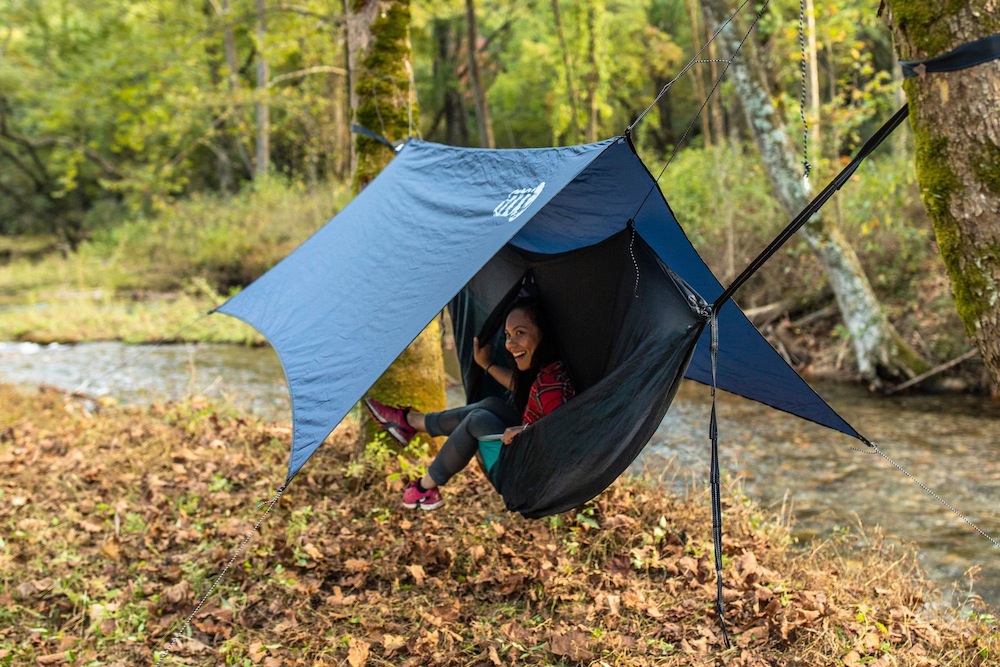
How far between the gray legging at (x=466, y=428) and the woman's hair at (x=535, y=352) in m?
0.11

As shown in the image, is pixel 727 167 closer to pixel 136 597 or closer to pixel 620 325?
pixel 620 325

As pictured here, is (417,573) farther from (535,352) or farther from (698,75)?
(698,75)

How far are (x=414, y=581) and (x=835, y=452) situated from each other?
12.1 ft

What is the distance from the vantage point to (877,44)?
56.5ft

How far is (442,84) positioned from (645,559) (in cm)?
1865


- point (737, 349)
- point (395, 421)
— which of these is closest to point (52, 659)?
point (395, 421)

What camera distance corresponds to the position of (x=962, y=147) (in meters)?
2.41

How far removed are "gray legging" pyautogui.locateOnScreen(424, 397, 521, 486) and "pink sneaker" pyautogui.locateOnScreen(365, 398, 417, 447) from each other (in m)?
0.25

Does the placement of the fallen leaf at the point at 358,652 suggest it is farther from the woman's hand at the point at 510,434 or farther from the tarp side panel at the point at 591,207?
the tarp side panel at the point at 591,207

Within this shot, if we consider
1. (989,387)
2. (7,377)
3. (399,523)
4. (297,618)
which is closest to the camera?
(297,618)

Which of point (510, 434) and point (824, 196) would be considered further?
point (510, 434)

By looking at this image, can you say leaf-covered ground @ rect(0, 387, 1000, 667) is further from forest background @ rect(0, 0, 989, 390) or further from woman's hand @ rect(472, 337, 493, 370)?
forest background @ rect(0, 0, 989, 390)

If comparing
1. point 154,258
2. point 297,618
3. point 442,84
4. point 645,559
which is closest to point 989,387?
point 645,559

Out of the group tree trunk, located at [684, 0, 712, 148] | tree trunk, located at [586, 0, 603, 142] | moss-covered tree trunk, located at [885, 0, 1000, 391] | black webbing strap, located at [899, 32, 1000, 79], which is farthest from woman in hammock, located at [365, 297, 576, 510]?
tree trunk, located at [684, 0, 712, 148]
